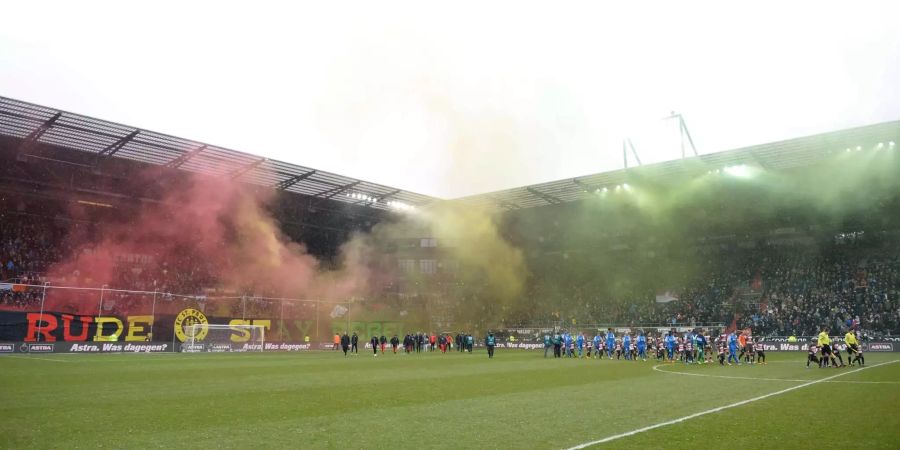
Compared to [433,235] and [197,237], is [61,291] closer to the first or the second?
[197,237]

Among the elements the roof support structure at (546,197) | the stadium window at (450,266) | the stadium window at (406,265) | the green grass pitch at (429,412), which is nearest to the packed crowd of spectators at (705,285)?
the stadium window at (450,266)

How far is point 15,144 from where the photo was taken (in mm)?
35938

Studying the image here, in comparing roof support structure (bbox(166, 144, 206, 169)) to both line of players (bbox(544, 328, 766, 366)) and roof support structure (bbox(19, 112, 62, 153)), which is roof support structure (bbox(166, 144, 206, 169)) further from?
line of players (bbox(544, 328, 766, 366))

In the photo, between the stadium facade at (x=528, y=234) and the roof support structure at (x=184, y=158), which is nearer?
the stadium facade at (x=528, y=234)

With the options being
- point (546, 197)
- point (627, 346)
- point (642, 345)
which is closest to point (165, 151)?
point (546, 197)

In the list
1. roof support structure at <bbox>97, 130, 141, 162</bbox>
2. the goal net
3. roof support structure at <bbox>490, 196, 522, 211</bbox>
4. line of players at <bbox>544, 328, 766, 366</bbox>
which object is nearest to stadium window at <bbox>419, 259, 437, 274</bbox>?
roof support structure at <bbox>490, 196, 522, 211</bbox>

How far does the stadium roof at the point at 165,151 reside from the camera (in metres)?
32.5

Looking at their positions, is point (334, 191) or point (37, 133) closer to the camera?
point (37, 133)

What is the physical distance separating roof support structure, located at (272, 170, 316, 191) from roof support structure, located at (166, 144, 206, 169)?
7741 mm

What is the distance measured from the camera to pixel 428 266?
57656 millimetres

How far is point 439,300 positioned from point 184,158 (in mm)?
26203

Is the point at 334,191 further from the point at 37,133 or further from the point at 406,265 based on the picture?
the point at 37,133

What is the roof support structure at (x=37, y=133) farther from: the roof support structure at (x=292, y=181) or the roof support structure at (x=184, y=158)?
the roof support structure at (x=292, y=181)

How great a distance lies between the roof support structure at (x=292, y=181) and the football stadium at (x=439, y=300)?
0.78 ft
